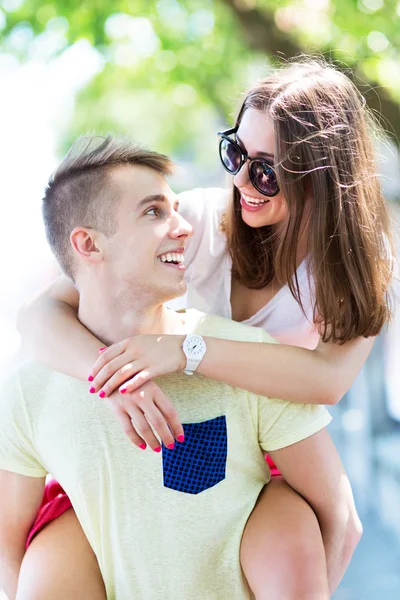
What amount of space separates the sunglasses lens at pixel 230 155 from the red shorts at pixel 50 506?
0.95m

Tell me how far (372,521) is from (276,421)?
2.98 m

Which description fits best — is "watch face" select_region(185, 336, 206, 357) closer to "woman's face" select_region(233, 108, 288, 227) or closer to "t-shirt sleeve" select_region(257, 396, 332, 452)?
"t-shirt sleeve" select_region(257, 396, 332, 452)

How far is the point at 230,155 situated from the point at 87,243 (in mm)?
474

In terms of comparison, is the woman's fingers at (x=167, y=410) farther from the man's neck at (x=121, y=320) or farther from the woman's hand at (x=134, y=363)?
the man's neck at (x=121, y=320)

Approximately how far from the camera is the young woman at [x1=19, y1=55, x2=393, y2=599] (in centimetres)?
178

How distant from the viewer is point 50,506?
2.04 m

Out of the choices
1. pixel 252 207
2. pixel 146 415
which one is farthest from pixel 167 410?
pixel 252 207

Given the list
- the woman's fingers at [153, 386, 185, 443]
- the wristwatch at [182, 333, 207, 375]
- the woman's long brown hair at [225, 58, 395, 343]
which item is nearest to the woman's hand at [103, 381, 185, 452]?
the woman's fingers at [153, 386, 185, 443]

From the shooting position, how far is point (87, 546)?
6.40ft

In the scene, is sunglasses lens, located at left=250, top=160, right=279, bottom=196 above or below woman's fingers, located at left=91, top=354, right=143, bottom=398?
above

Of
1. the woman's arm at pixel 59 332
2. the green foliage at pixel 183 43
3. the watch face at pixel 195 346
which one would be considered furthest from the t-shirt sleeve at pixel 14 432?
the green foliage at pixel 183 43

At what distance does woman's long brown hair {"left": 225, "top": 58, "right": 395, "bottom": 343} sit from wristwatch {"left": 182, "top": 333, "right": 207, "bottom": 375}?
37 centimetres

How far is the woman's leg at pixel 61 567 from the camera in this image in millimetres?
1854

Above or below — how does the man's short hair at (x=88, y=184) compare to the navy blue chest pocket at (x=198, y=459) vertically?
above
